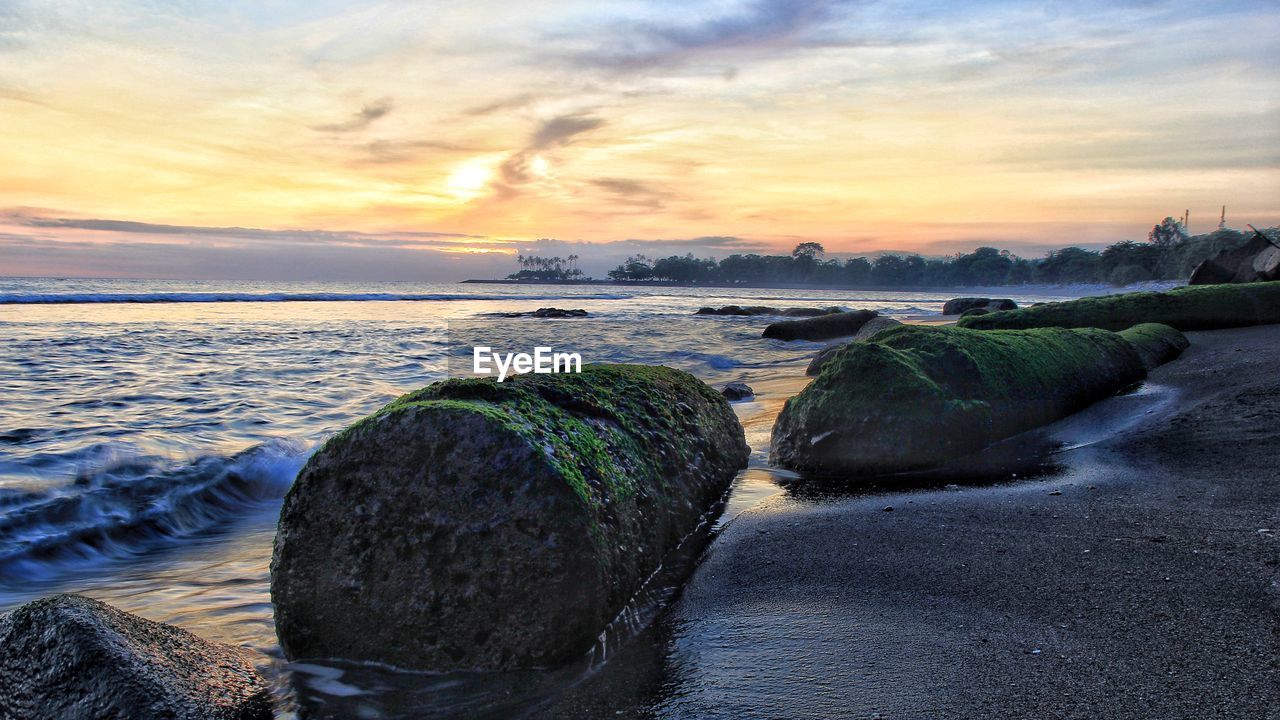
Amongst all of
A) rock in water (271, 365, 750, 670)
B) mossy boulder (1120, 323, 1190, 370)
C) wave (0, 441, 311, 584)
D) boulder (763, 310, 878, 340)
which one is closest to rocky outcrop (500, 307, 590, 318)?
boulder (763, 310, 878, 340)

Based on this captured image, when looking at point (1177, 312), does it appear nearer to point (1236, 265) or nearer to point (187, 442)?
point (1236, 265)

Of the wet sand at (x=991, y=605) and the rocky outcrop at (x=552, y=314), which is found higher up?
the rocky outcrop at (x=552, y=314)

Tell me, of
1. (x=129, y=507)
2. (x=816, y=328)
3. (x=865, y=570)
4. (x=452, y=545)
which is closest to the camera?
(x=452, y=545)

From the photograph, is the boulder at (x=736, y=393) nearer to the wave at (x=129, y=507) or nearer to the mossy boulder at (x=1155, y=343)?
the mossy boulder at (x=1155, y=343)

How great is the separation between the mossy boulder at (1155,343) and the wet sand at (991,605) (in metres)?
4.14

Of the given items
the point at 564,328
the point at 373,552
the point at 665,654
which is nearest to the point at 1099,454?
the point at 665,654

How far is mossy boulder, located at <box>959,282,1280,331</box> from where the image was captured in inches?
428

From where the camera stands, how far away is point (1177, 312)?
1114 centimetres

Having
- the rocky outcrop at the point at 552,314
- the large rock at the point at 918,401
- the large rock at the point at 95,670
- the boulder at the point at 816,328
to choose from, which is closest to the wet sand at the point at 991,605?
the large rock at the point at 918,401

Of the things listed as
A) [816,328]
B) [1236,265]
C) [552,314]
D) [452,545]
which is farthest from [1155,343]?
[552,314]

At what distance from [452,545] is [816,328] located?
717 inches

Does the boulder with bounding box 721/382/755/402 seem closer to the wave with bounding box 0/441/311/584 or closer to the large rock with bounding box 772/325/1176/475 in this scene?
the large rock with bounding box 772/325/1176/475

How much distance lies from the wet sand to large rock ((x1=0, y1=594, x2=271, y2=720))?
112cm

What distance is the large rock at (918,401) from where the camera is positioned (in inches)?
198
